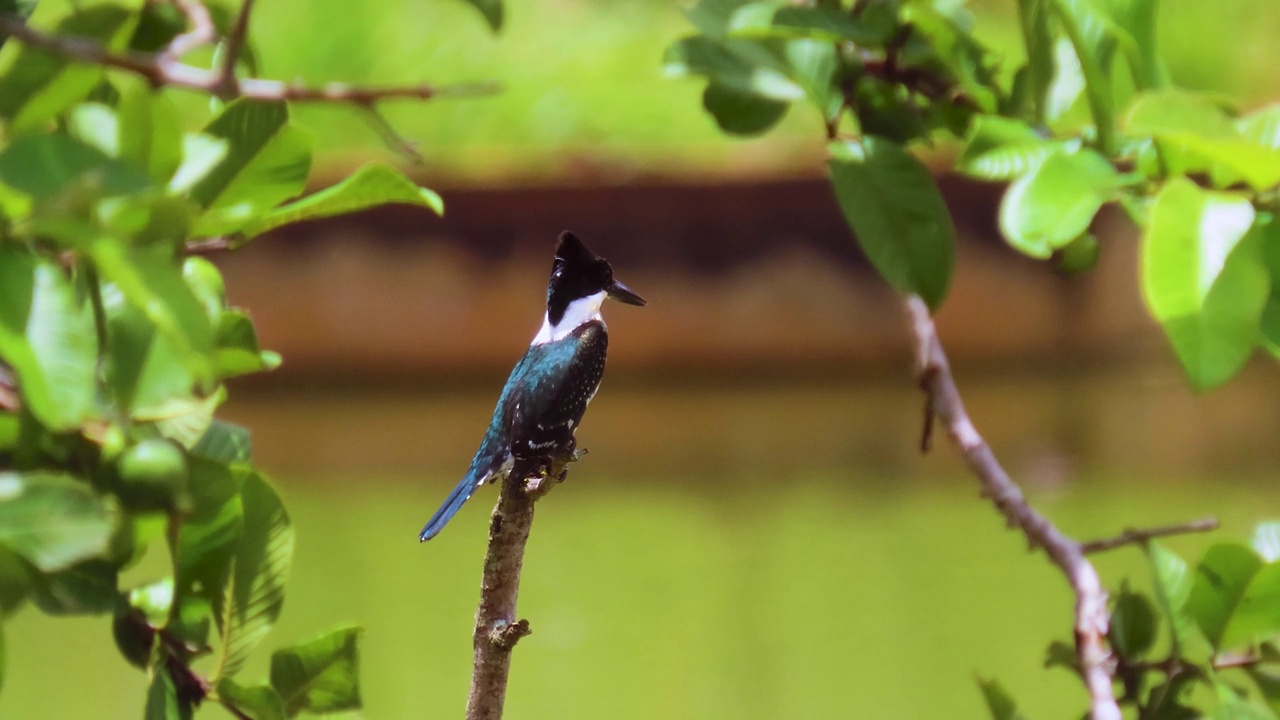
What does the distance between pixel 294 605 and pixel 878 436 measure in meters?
0.62

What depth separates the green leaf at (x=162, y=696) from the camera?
32 cm

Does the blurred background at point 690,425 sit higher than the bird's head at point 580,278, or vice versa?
the bird's head at point 580,278

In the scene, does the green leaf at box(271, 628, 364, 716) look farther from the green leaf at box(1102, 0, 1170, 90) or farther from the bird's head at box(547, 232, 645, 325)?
the green leaf at box(1102, 0, 1170, 90)

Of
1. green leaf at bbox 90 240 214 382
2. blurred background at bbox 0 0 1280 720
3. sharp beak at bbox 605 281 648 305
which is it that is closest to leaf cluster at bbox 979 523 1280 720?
sharp beak at bbox 605 281 648 305

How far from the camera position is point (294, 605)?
4.04ft

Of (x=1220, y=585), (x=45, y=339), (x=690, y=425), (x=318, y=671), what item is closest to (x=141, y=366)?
(x=45, y=339)

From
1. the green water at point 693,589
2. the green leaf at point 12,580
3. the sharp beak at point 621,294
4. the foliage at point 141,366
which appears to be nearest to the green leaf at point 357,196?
the foliage at point 141,366

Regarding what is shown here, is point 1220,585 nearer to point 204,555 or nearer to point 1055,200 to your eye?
point 1055,200

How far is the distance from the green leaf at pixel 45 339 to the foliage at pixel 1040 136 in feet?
0.72

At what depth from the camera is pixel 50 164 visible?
236 millimetres

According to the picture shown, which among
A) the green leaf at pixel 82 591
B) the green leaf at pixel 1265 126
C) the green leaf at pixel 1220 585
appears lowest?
the green leaf at pixel 1220 585

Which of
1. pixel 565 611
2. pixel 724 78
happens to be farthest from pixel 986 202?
pixel 724 78

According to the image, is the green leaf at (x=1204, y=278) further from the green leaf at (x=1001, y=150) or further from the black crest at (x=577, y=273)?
the black crest at (x=577, y=273)

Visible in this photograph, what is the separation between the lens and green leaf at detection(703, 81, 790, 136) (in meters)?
0.49
